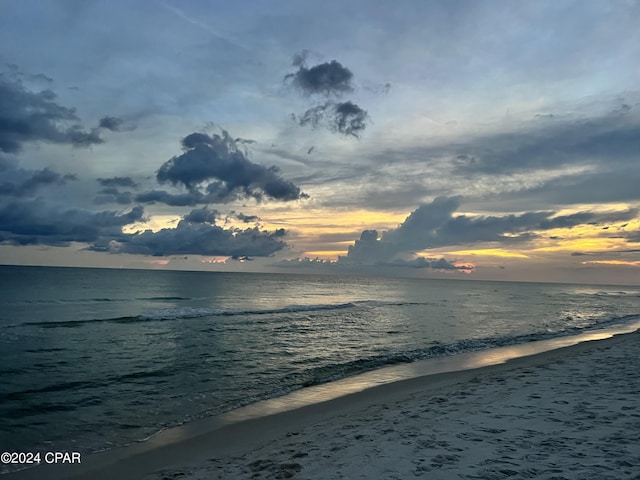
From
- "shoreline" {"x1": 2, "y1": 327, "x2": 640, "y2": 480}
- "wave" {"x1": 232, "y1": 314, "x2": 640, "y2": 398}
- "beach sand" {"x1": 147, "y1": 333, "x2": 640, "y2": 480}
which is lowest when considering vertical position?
"wave" {"x1": 232, "y1": 314, "x2": 640, "y2": 398}

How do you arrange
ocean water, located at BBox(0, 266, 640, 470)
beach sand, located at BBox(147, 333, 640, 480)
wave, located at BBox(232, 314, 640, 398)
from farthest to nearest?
wave, located at BBox(232, 314, 640, 398), ocean water, located at BBox(0, 266, 640, 470), beach sand, located at BBox(147, 333, 640, 480)

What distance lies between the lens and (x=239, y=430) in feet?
37.1

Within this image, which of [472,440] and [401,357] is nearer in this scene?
[472,440]

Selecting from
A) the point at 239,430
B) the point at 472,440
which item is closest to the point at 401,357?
the point at 239,430

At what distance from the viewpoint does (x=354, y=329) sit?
111 ft

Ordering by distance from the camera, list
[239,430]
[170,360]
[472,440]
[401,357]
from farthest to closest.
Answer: [401,357] → [170,360] → [239,430] → [472,440]

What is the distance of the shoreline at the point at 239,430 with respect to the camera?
350 inches

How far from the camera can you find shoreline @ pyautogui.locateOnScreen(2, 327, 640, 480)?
890 cm

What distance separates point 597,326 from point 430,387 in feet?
102

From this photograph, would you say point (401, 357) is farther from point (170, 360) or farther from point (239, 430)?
point (239, 430)

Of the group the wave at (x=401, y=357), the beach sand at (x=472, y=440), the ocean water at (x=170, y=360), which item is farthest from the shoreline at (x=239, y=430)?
the wave at (x=401, y=357)

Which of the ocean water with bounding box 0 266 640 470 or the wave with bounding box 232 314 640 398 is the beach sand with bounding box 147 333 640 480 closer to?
the ocean water with bounding box 0 266 640 470

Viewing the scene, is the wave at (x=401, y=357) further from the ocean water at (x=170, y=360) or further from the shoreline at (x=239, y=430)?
the shoreline at (x=239, y=430)

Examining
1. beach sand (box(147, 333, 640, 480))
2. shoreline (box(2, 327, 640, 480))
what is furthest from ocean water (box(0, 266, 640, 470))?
beach sand (box(147, 333, 640, 480))
